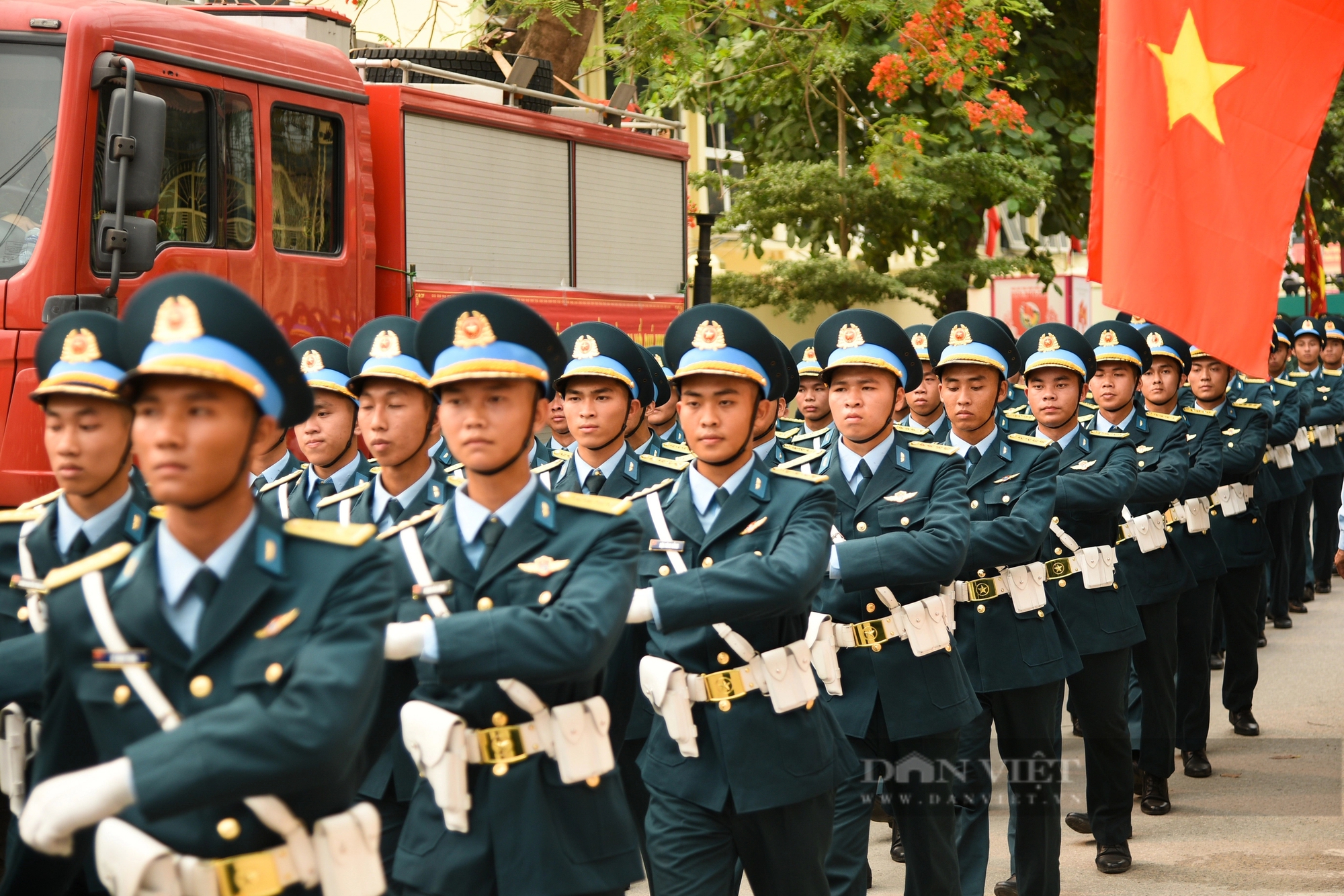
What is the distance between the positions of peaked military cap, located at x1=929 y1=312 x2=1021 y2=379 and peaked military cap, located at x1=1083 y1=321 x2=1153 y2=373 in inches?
63.1

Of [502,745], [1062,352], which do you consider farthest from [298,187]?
[502,745]

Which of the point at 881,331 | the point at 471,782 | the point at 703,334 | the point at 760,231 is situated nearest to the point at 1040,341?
the point at 881,331

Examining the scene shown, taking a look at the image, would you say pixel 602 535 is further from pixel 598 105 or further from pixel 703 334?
pixel 598 105

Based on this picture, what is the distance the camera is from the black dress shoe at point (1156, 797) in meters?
8.07

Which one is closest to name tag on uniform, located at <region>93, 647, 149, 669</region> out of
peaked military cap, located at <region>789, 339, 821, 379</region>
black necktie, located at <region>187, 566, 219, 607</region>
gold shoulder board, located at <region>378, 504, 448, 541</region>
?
black necktie, located at <region>187, 566, 219, 607</region>

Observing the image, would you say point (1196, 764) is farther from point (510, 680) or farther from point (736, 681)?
point (510, 680)

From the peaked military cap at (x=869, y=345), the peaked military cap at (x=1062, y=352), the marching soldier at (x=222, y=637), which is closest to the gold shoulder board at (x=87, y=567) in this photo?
the marching soldier at (x=222, y=637)

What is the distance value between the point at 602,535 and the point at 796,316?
11.8m

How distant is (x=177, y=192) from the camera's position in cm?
778

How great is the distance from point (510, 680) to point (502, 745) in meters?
0.22

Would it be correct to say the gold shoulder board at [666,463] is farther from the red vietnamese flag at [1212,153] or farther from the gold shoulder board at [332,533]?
the gold shoulder board at [332,533]

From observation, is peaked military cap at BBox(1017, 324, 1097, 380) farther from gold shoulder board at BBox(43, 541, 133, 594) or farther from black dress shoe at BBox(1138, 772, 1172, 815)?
gold shoulder board at BBox(43, 541, 133, 594)

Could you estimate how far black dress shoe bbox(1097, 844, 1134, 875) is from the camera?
7023mm

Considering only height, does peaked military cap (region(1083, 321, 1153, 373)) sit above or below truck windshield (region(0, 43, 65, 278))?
below
